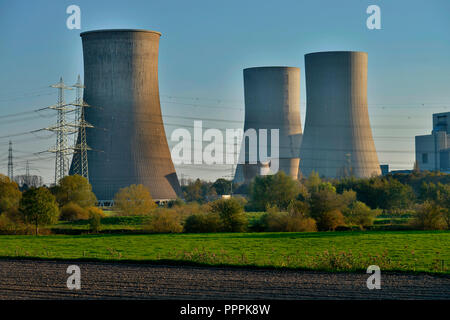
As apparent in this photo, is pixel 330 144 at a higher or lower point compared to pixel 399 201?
higher

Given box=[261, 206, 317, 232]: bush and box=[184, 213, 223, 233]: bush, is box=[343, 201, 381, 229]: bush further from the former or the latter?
box=[184, 213, 223, 233]: bush

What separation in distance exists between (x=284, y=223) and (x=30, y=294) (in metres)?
13.5

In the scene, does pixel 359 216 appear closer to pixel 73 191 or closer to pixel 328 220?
pixel 328 220

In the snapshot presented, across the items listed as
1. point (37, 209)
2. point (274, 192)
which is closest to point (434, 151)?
point (274, 192)

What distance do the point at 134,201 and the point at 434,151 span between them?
33503mm

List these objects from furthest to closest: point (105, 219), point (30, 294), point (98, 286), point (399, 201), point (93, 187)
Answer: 1. point (93, 187)
2. point (399, 201)
3. point (105, 219)
4. point (98, 286)
5. point (30, 294)

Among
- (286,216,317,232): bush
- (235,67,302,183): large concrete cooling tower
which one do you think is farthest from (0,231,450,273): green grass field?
(235,67,302,183): large concrete cooling tower

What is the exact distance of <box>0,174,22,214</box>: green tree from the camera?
26.3 meters

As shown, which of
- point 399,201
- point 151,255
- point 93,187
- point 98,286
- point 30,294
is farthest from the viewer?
point 93,187

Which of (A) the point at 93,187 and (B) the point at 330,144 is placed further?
(B) the point at 330,144

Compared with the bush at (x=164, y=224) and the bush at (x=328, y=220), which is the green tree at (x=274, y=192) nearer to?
the bush at (x=328, y=220)
